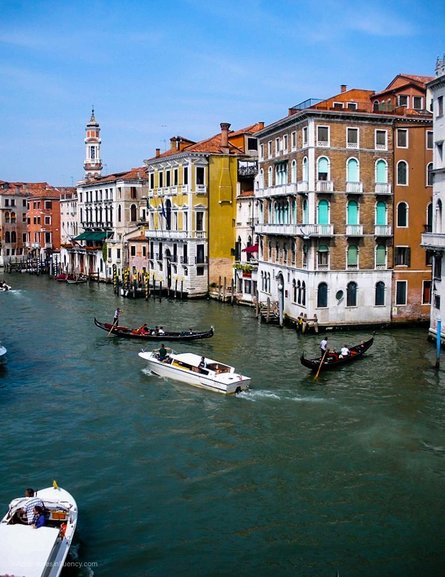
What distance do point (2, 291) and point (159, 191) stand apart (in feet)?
39.7

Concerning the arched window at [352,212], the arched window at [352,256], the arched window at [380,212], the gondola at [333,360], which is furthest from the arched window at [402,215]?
the gondola at [333,360]

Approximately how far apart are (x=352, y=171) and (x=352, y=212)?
1.58 metres

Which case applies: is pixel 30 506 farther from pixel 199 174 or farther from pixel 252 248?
pixel 199 174

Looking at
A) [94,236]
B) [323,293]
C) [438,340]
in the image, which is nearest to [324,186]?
[323,293]

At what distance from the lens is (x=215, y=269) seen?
4028cm

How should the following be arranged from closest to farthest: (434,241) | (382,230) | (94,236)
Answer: (434,241) → (382,230) → (94,236)

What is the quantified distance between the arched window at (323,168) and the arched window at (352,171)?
2.92 ft

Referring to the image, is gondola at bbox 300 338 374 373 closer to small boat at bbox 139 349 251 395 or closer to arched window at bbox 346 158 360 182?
small boat at bbox 139 349 251 395

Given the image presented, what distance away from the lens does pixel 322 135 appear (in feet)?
88.6

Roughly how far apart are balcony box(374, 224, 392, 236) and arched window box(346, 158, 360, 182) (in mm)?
2041

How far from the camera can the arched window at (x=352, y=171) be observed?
90.0 ft

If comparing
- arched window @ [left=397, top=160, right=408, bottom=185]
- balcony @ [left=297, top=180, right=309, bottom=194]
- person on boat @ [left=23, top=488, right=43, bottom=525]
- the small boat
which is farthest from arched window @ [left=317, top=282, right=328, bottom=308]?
person on boat @ [left=23, top=488, right=43, bottom=525]

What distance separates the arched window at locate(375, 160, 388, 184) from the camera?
2780 cm

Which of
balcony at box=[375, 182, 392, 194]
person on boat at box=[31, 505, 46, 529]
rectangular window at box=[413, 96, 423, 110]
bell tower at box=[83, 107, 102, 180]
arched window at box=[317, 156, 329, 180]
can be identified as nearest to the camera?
person on boat at box=[31, 505, 46, 529]
